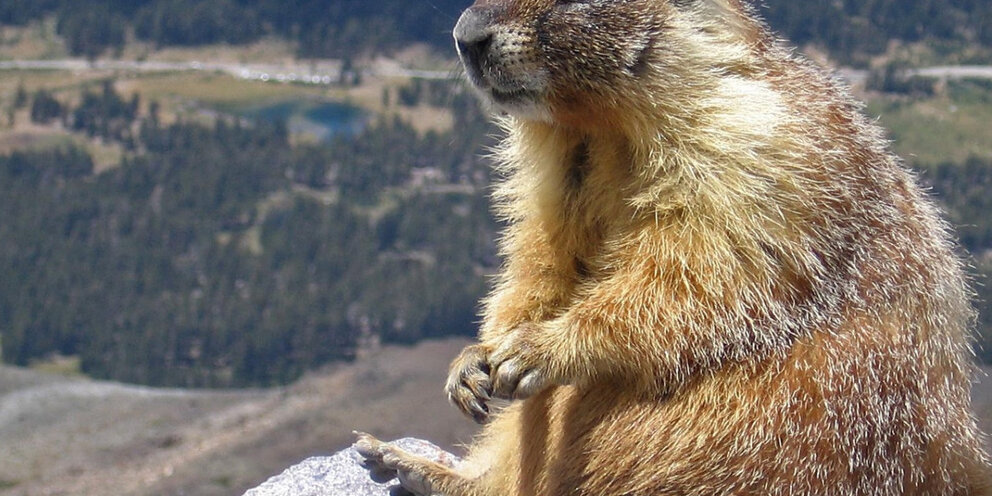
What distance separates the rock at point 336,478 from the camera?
19.6 feet

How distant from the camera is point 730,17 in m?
4.52

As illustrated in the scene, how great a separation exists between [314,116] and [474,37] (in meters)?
46.0

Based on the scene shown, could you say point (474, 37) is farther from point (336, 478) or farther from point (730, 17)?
point (336, 478)

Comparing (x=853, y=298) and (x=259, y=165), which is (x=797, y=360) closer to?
(x=853, y=298)

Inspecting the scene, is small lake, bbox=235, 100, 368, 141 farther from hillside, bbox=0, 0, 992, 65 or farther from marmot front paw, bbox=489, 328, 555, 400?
marmot front paw, bbox=489, 328, 555, 400

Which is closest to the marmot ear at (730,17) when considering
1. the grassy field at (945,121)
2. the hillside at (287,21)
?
the grassy field at (945,121)

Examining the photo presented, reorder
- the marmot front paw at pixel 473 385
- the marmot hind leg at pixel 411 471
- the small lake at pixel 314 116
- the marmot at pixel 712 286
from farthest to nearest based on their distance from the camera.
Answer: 1. the small lake at pixel 314 116
2. the marmot hind leg at pixel 411 471
3. the marmot front paw at pixel 473 385
4. the marmot at pixel 712 286

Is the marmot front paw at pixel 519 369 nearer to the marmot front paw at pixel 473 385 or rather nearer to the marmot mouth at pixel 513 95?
the marmot front paw at pixel 473 385

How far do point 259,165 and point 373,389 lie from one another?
27149mm

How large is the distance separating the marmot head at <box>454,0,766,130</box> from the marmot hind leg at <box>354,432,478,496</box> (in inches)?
72.3

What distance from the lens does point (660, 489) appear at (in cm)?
418

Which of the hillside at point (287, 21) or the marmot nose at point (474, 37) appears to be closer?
the marmot nose at point (474, 37)

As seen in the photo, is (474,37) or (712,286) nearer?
(712,286)

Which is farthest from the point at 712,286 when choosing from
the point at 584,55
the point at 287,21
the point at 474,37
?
the point at 287,21
